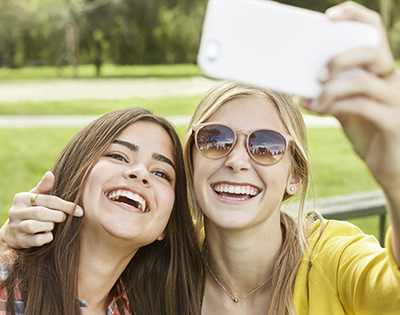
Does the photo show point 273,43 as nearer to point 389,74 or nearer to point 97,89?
point 389,74

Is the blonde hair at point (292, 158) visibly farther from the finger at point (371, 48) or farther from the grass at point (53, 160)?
the grass at point (53, 160)

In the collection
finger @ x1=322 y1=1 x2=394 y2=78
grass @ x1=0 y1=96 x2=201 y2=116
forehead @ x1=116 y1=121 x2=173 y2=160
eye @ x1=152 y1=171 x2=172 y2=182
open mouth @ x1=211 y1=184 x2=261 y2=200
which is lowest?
grass @ x1=0 y1=96 x2=201 y2=116

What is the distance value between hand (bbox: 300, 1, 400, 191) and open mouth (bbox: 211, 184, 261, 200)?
968 mm

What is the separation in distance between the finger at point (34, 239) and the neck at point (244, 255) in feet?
2.70

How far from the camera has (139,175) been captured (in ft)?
7.61

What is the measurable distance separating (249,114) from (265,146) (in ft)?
0.65

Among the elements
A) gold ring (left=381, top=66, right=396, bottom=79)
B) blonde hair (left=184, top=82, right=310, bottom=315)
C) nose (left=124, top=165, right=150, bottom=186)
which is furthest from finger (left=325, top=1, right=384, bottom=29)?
nose (left=124, top=165, right=150, bottom=186)

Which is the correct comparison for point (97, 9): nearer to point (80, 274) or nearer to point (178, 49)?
point (178, 49)

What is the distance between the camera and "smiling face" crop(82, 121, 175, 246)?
2.27 metres

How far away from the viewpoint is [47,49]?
2862 centimetres

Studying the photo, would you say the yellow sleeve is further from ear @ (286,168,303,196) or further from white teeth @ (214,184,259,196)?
white teeth @ (214,184,259,196)

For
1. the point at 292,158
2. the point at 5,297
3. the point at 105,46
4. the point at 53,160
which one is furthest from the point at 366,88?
the point at 105,46

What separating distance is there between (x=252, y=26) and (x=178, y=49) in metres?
27.5

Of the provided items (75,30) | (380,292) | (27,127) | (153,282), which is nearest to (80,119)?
(27,127)
